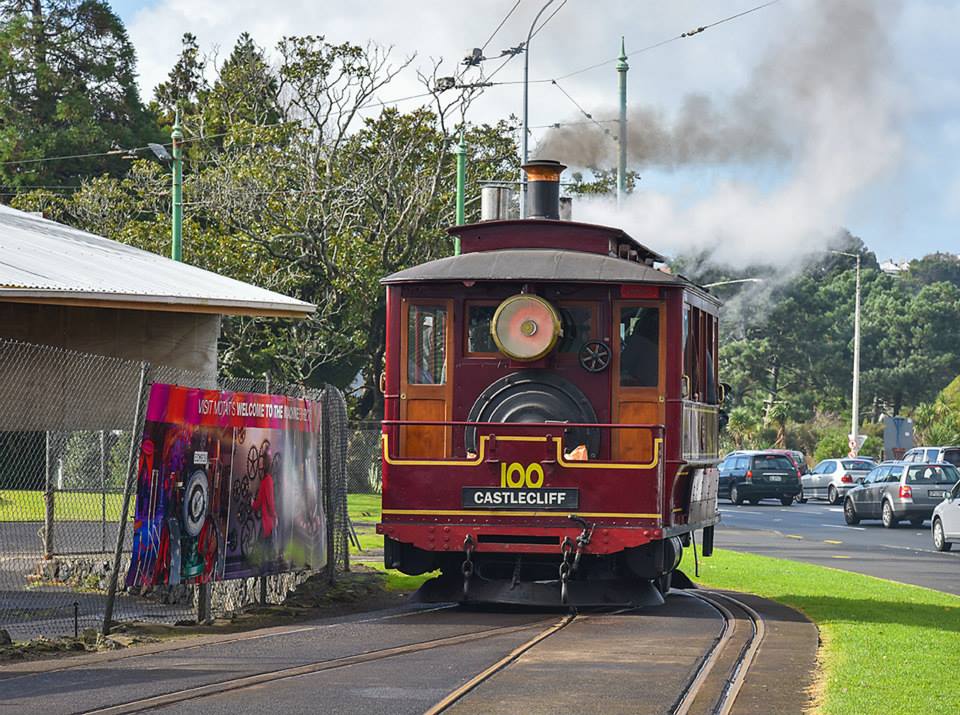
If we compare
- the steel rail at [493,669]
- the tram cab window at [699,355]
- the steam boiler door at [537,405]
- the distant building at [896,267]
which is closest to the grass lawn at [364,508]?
the tram cab window at [699,355]

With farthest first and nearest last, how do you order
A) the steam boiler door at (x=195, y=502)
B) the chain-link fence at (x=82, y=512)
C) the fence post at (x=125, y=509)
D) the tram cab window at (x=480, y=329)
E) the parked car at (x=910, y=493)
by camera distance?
the parked car at (x=910, y=493), the tram cab window at (x=480, y=329), the chain-link fence at (x=82, y=512), the steam boiler door at (x=195, y=502), the fence post at (x=125, y=509)

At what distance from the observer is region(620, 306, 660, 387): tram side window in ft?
49.0

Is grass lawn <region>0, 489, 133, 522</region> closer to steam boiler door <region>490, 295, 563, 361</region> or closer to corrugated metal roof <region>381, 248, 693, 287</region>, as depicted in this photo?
corrugated metal roof <region>381, 248, 693, 287</region>

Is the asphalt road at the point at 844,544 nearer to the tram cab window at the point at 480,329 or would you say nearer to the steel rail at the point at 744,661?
the steel rail at the point at 744,661

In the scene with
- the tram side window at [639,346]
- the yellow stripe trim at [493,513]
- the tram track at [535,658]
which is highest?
the tram side window at [639,346]

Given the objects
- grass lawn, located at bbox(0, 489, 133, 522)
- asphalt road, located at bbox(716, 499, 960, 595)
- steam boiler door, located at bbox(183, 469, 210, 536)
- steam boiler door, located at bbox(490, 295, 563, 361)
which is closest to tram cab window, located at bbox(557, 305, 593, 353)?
steam boiler door, located at bbox(490, 295, 563, 361)

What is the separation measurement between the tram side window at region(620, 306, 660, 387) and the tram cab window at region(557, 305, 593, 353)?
31cm

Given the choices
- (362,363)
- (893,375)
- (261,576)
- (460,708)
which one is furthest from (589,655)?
(893,375)

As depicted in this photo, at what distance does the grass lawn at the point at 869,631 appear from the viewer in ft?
31.9

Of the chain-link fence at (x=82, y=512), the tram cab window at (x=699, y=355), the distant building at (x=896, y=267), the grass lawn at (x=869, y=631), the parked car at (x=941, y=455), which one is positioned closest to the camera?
the grass lawn at (x=869, y=631)

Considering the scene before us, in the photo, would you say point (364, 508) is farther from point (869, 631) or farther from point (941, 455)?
point (869, 631)

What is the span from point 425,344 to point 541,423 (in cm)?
155

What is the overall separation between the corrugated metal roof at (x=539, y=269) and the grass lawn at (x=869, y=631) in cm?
350

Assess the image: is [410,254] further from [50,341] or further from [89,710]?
[89,710]
